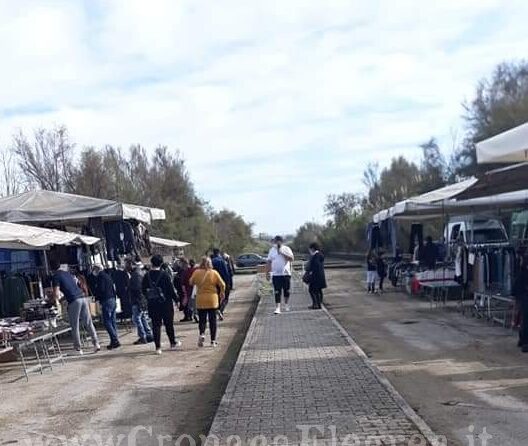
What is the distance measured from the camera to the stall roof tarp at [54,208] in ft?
60.7

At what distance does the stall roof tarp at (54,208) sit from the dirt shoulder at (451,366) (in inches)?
237

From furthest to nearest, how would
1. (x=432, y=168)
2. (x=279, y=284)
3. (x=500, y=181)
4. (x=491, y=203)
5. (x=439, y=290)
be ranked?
1. (x=432, y=168)
2. (x=439, y=290)
3. (x=491, y=203)
4. (x=279, y=284)
5. (x=500, y=181)

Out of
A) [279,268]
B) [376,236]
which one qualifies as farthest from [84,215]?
[376,236]

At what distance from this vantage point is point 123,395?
34.5ft

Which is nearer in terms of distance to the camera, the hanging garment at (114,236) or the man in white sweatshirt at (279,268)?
the man in white sweatshirt at (279,268)

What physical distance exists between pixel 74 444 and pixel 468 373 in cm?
538

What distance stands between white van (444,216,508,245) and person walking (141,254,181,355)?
11415mm

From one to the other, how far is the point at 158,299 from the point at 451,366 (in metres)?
5.69

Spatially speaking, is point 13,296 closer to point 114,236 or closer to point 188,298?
point 114,236

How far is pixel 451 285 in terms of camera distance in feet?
69.2

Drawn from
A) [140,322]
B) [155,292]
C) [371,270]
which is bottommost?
[140,322]

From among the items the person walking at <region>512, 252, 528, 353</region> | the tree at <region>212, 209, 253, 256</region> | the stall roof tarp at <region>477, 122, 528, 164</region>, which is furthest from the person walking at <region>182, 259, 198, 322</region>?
the tree at <region>212, 209, 253, 256</region>

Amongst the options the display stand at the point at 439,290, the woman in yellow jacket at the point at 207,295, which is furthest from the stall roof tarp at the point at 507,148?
the display stand at the point at 439,290

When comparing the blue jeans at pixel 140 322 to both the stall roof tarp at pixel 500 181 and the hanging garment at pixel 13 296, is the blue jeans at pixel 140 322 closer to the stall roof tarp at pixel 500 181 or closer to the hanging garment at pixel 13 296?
the hanging garment at pixel 13 296
